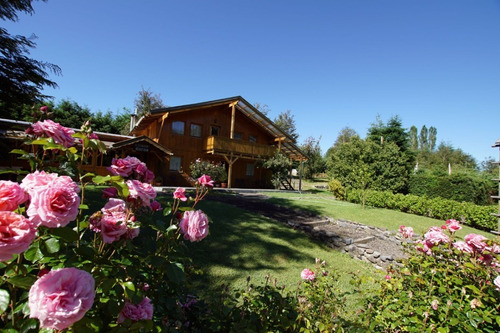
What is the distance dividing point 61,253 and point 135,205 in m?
0.39

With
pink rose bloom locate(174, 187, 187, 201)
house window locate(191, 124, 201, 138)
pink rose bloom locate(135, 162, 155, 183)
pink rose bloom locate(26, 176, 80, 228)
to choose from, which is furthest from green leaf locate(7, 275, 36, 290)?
house window locate(191, 124, 201, 138)

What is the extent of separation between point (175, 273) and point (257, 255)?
4.11 metres

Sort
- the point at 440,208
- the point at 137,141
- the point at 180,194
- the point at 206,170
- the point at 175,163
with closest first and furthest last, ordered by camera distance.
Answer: the point at 180,194 → the point at 440,208 → the point at 137,141 → the point at 206,170 → the point at 175,163

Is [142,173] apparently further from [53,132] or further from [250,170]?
[250,170]

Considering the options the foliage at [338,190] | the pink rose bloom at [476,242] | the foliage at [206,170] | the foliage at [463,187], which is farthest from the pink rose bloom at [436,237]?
the foliage at [463,187]

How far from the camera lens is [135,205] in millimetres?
1367

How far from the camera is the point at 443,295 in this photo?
7.25 feet

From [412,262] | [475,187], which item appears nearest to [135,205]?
[412,262]

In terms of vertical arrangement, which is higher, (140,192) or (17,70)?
(17,70)

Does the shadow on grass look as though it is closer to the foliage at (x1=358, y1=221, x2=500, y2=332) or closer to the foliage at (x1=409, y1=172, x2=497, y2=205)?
the foliage at (x1=358, y1=221, x2=500, y2=332)

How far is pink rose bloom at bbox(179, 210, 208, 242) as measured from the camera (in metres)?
1.36

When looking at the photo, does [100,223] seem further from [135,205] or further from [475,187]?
[475,187]

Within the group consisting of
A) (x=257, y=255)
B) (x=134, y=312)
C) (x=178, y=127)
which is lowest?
(x=257, y=255)

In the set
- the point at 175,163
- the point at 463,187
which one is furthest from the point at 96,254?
the point at 463,187
